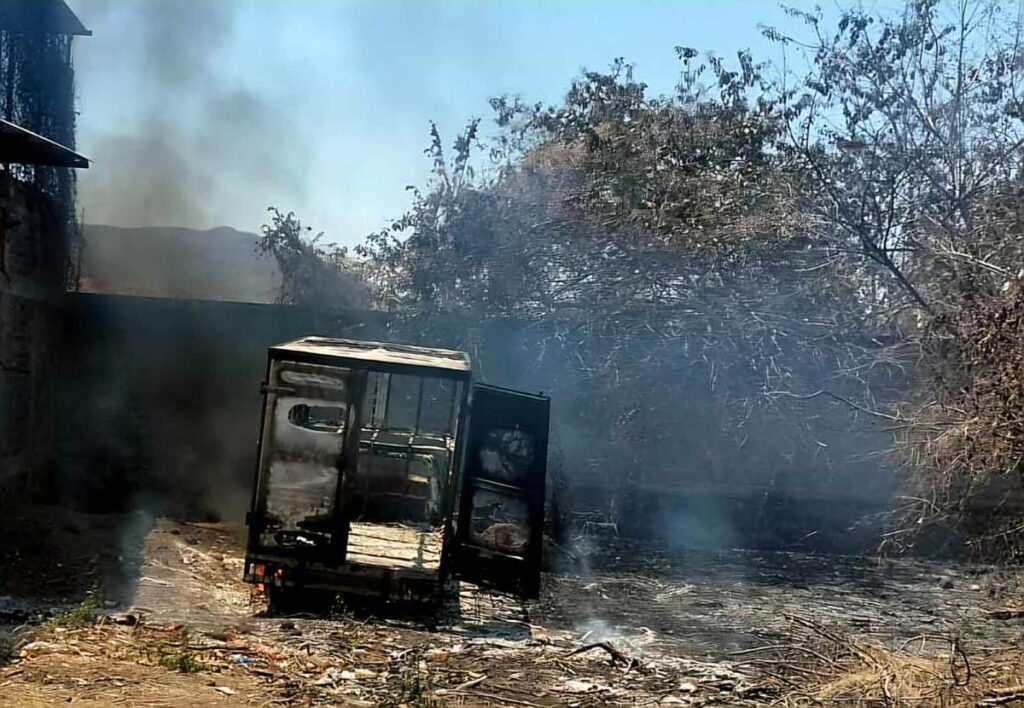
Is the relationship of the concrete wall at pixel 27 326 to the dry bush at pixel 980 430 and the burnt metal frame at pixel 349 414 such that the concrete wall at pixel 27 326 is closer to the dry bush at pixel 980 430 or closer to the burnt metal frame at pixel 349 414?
the burnt metal frame at pixel 349 414

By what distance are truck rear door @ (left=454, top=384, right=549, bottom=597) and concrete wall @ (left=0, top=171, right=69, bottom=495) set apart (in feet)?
16.7

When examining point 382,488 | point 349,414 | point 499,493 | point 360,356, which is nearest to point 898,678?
point 499,493

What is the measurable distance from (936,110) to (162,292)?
1497cm

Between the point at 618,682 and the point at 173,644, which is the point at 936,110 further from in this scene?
the point at 173,644

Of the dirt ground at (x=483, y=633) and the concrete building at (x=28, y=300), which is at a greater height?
the concrete building at (x=28, y=300)

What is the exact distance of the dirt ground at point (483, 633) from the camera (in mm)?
5684

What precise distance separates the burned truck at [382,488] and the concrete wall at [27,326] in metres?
3.71

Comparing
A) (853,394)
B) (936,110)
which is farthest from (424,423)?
(936,110)

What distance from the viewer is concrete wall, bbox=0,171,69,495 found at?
9.65 meters

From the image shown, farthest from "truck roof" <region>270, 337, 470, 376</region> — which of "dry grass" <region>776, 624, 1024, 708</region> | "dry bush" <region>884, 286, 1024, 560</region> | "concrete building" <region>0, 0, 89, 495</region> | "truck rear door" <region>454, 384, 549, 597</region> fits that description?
"dry bush" <region>884, 286, 1024, 560</region>

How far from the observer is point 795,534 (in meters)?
13.1

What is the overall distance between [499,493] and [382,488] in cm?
213

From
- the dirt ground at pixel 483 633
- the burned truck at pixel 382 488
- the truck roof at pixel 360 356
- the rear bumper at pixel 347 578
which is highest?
the truck roof at pixel 360 356

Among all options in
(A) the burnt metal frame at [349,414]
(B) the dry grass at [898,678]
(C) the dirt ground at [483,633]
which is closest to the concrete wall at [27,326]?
(C) the dirt ground at [483,633]
